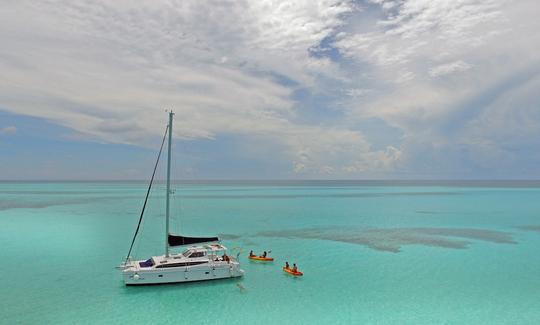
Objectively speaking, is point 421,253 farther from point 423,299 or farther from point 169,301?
point 169,301

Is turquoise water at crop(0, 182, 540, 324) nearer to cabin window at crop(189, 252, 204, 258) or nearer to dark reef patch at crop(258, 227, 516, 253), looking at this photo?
dark reef patch at crop(258, 227, 516, 253)

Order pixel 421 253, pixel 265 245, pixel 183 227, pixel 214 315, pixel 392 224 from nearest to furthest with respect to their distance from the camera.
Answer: pixel 214 315
pixel 421 253
pixel 265 245
pixel 183 227
pixel 392 224

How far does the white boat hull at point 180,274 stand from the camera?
2838 centimetres

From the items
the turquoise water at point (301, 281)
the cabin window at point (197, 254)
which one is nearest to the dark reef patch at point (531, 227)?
the turquoise water at point (301, 281)

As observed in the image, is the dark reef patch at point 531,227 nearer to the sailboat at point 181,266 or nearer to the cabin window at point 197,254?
the sailboat at point 181,266

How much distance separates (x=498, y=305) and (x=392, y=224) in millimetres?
39245

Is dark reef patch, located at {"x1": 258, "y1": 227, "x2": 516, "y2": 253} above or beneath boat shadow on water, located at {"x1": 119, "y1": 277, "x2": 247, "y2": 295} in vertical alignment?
above

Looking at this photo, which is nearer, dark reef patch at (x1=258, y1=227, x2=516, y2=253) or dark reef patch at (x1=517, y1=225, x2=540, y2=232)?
dark reef patch at (x1=258, y1=227, x2=516, y2=253)

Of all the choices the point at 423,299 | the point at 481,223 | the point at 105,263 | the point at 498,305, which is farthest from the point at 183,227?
the point at 481,223

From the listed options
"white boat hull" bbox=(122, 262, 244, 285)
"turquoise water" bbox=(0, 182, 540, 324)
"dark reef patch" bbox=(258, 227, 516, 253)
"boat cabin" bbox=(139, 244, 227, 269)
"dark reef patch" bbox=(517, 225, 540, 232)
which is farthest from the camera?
"dark reef patch" bbox=(517, 225, 540, 232)

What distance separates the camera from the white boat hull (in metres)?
28.4

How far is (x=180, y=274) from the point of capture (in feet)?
96.1

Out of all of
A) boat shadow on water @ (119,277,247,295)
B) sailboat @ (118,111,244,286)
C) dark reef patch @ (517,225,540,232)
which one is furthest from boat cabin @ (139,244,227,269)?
dark reef patch @ (517,225,540,232)

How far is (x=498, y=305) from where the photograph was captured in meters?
25.2
